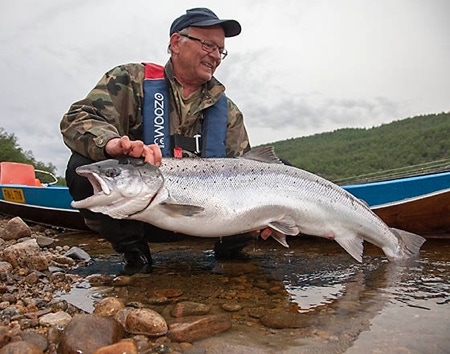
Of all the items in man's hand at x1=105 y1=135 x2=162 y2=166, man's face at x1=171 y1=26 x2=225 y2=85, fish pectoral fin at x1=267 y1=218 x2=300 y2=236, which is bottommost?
fish pectoral fin at x1=267 y1=218 x2=300 y2=236

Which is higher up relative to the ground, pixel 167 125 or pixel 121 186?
pixel 167 125

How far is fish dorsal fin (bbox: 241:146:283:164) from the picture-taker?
423cm

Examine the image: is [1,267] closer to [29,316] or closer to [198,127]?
[29,316]

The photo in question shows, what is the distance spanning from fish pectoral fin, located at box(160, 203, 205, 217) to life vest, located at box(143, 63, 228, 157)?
3.82ft

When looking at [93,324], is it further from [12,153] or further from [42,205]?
[12,153]

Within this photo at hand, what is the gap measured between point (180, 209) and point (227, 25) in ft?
7.86

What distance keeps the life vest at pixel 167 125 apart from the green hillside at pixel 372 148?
1550 inches

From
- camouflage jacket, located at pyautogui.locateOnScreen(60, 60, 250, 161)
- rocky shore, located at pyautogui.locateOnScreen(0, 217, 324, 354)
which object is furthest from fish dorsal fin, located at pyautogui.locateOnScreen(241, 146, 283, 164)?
rocky shore, located at pyautogui.locateOnScreen(0, 217, 324, 354)

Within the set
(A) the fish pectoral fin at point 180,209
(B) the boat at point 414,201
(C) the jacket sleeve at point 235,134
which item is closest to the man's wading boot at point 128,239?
(A) the fish pectoral fin at point 180,209

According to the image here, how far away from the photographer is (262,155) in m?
4.26

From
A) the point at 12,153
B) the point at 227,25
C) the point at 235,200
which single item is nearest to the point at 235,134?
the point at 227,25

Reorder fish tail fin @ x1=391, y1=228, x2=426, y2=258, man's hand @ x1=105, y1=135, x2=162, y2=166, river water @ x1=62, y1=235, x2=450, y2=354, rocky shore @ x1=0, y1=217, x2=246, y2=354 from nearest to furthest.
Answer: rocky shore @ x1=0, y1=217, x2=246, y2=354, river water @ x1=62, y1=235, x2=450, y2=354, man's hand @ x1=105, y1=135, x2=162, y2=166, fish tail fin @ x1=391, y1=228, x2=426, y2=258

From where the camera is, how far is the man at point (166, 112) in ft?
13.3

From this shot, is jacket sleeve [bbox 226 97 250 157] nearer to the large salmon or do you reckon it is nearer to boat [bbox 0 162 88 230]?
the large salmon
